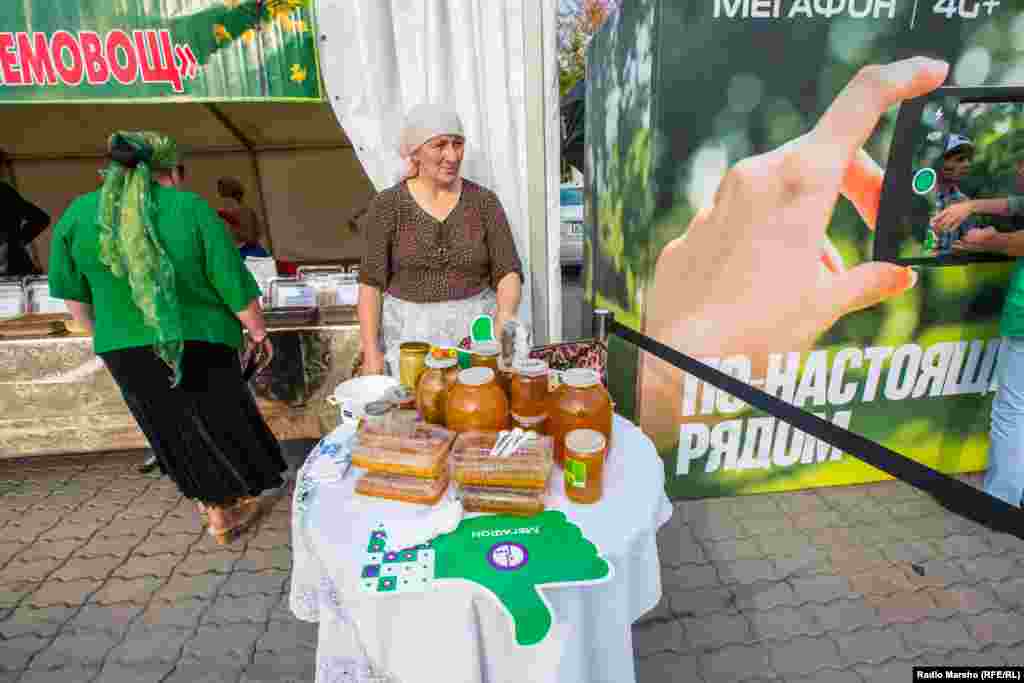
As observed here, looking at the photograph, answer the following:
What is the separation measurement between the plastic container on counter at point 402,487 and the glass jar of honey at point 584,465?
1.00 feet

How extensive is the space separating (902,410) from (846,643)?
57.2 inches

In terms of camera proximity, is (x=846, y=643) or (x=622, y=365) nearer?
(x=846, y=643)

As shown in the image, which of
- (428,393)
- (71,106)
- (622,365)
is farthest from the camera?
(71,106)

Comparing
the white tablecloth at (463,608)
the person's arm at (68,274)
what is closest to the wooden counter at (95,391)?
the person's arm at (68,274)

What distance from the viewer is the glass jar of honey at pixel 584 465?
1182mm

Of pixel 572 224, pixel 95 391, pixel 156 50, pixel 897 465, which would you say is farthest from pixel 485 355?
pixel 572 224

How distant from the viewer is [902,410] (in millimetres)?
2896

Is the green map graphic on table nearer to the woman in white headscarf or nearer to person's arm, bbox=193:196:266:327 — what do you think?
the woman in white headscarf

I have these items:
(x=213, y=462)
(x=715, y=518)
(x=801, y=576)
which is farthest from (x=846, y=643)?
(x=213, y=462)

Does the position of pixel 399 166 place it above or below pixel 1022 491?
above

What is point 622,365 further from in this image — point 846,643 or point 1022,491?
point 1022,491

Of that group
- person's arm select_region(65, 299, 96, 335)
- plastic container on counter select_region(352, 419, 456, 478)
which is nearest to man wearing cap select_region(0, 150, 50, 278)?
person's arm select_region(65, 299, 96, 335)

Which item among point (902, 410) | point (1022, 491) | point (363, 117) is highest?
point (363, 117)

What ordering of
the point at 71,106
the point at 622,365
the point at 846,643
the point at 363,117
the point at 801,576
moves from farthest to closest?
the point at 71,106 → the point at 622,365 → the point at 363,117 → the point at 801,576 → the point at 846,643
